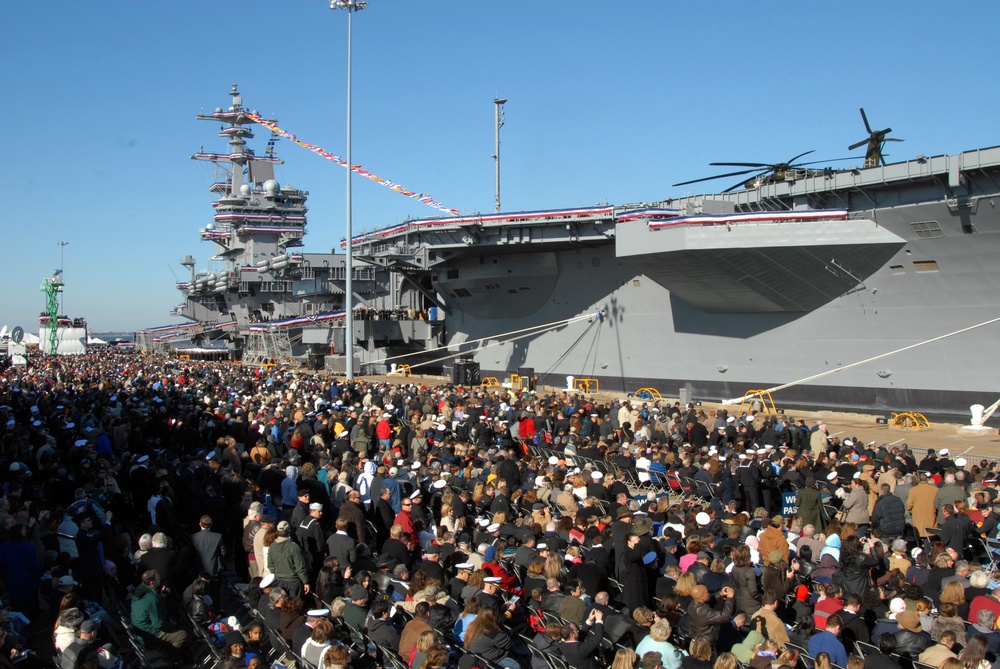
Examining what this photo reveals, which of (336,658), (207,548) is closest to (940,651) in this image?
(336,658)

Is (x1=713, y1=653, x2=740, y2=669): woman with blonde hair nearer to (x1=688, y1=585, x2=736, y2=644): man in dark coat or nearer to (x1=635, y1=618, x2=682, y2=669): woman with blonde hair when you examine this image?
(x1=635, y1=618, x2=682, y2=669): woman with blonde hair

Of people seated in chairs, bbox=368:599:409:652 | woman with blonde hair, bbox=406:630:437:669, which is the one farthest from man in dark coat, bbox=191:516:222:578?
woman with blonde hair, bbox=406:630:437:669

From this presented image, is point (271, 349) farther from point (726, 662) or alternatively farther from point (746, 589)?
point (726, 662)

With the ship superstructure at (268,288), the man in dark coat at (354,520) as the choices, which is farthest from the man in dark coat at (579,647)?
the ship superstructure at (268,288)

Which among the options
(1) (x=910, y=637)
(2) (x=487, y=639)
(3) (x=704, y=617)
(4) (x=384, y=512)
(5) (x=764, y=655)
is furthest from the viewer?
(4) (x=384, y=512)

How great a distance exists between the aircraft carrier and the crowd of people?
24.1 ft

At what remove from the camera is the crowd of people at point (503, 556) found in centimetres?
581

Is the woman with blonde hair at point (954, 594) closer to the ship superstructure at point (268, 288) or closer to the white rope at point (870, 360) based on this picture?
the white rope at point (870, 360)

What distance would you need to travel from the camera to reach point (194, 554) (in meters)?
7.80

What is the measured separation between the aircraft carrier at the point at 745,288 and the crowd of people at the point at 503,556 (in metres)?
7.33

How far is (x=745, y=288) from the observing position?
21.3m

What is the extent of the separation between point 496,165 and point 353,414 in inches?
806

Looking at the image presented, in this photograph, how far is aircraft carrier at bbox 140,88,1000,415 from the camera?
61.5ft

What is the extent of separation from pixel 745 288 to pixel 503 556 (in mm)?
15486
